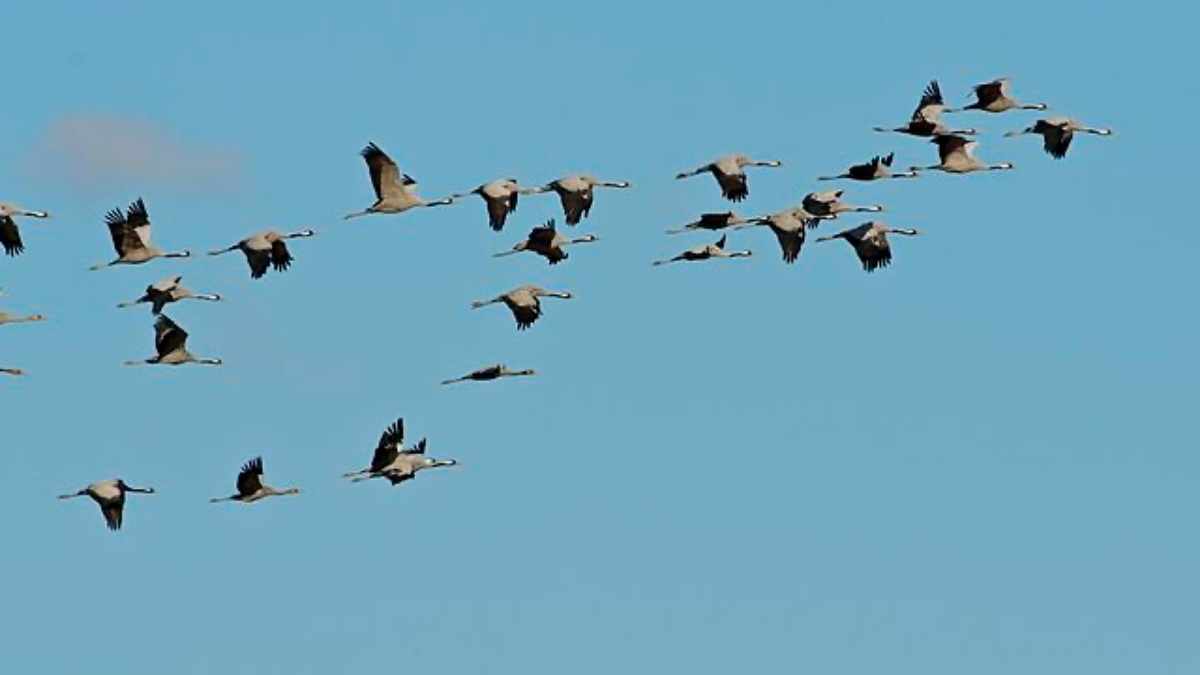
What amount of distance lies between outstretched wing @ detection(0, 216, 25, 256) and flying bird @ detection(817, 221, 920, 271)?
44.1 ft

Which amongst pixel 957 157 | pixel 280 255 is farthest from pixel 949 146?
pixel 280 255

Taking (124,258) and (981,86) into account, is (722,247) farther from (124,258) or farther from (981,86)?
(124,258)

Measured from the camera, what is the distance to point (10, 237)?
173 ft

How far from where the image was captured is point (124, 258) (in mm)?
52312

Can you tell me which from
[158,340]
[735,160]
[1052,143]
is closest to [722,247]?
[735,160]

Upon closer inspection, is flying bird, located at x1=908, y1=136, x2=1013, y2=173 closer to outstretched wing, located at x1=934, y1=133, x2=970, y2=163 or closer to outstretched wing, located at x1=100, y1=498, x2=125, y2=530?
outstretched wing, located at x1=934, y1=133, x2=970, y2=163

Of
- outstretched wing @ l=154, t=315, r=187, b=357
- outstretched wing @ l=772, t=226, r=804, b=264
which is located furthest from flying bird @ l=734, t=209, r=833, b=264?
outstretched wing @ l=154, t=315, r=187, b=357

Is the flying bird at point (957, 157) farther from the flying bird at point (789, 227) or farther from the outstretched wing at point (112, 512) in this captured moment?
the outstretched wing at point (112, 512)

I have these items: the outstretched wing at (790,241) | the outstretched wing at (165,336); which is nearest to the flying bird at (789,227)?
the outstretched wing at (790,241)

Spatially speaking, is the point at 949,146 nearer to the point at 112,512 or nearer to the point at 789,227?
the point at 789,227

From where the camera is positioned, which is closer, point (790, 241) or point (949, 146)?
point (790, 241)

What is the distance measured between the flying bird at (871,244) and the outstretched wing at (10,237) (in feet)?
44.1

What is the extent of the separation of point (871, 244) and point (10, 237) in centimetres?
1419

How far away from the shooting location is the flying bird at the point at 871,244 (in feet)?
177
